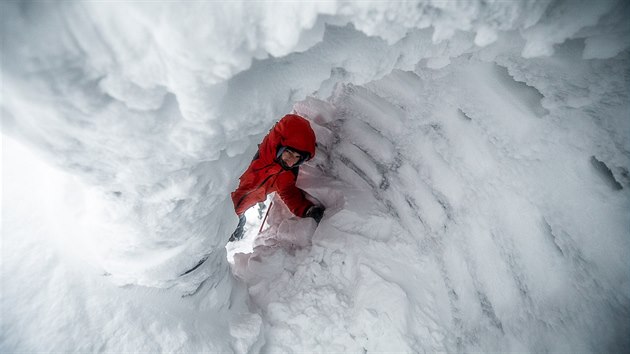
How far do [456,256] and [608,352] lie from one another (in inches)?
31.9

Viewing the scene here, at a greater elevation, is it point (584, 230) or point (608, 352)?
point (584, 230)

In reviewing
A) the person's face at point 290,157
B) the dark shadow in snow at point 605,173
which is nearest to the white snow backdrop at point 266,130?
the dark shadow in snow at point 605,173

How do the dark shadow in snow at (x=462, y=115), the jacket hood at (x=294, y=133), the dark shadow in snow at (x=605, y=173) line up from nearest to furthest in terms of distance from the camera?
the dark shadow in snow at (x=605, y=173)
the dark shadow in snow at (x=462, y=115)
the jacket hood at (x=294, y=133)

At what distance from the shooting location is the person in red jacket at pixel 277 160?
8.29 feet

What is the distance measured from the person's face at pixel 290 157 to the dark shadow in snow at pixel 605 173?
78.9 inches

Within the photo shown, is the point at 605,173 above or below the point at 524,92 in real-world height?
below

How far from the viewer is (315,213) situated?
3291mm

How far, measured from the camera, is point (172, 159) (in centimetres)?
94

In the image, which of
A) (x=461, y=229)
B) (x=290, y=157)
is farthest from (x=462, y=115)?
(x=290, y=157)

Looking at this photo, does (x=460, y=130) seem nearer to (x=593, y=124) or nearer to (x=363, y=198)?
(x=593, y=124)

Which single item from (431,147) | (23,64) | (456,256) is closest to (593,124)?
(431,147)

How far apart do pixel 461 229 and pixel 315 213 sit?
1.79 metres

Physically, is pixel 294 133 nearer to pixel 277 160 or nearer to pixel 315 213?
pixel 277 160

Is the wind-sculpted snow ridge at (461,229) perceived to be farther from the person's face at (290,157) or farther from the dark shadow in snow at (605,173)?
the person's face at (290,157)
